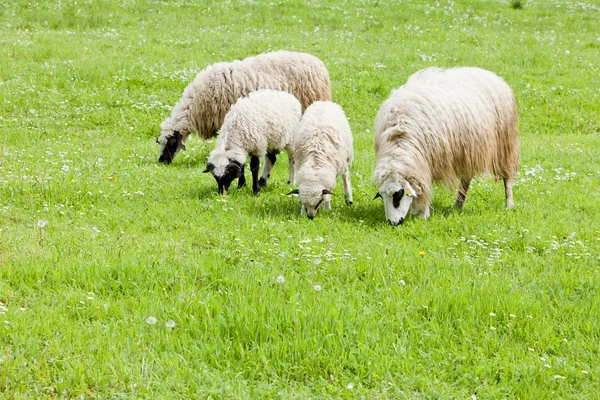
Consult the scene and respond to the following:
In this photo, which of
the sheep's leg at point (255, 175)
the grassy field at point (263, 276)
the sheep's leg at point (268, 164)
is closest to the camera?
the grassy field at point (263, 276)

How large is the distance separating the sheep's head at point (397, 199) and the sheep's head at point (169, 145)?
15.0ft

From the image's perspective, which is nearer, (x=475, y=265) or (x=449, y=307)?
(x=449, y=307)

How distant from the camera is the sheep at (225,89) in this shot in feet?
37.3

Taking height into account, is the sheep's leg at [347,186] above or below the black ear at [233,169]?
below

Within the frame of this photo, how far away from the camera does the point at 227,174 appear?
877 centimetres

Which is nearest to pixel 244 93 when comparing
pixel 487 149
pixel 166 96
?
pixel 166 96

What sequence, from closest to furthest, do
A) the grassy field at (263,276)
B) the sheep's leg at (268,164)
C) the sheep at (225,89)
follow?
1. the grassy field at (263,276)
2. the sheep's leg at (268,164)
3. the sheep at (225,89)

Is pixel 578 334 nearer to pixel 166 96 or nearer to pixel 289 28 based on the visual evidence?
pixel 166 96

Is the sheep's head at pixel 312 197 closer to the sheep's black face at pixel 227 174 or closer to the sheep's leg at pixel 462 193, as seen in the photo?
the sheep's black face at pixel 227 174

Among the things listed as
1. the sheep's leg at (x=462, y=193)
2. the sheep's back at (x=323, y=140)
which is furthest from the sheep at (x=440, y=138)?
the sheep's back at (x=323, y=140)

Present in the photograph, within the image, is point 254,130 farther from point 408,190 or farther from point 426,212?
point 426,212

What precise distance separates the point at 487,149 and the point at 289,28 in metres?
13.6

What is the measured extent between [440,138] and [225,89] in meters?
4.71

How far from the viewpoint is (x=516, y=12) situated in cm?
2456
